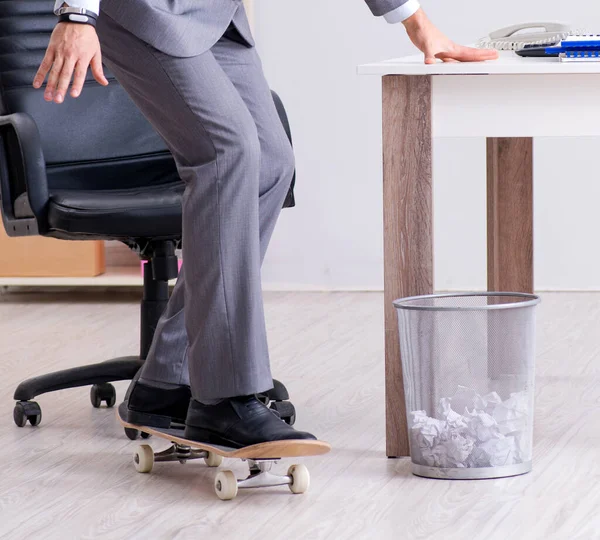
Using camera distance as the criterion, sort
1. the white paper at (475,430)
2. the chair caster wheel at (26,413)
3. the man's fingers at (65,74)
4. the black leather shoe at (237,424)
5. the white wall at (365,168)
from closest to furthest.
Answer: the man's fingers at (65,74) < the black leather shoe at (237,424) < the white paper at (475,430) < the chair caster wheel at (26,413) < the white wall at (365,168)

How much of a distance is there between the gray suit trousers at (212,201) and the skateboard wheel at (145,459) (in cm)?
20

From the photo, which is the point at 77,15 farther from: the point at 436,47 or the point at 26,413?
the point at 26,413

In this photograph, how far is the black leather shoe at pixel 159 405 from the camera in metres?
1.72

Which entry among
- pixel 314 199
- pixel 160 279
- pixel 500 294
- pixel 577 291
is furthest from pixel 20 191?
pixel 577 291

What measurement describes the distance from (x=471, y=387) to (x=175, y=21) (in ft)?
2.26

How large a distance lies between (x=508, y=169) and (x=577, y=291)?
1.43 meters

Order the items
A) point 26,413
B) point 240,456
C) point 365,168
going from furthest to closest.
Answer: point 365,168 < point 26,413 < point 240,456

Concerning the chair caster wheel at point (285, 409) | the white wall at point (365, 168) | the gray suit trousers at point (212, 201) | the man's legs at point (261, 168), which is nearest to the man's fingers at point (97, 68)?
the gray suit trousers at point (212, 201)

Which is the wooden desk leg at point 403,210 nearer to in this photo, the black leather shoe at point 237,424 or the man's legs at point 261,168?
the man's legs at point 261,168

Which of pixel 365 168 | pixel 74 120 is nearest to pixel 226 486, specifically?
pixel 74 120

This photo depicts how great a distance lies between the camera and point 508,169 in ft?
7.66

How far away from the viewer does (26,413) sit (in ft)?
6.69

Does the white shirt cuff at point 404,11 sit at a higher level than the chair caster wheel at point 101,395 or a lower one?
higher

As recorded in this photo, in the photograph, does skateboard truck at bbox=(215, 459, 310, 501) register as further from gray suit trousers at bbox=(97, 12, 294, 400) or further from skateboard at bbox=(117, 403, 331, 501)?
gray suit trousers at bbox=(97, 12, 294, 400)
